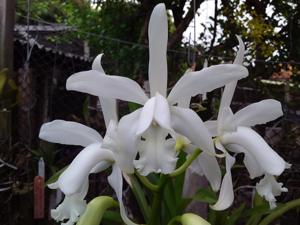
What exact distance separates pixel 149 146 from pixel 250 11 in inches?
97.8

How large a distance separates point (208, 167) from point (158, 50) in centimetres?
20

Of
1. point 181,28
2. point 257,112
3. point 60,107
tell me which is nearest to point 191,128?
point 257,112

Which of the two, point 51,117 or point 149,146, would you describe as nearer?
point 149,146

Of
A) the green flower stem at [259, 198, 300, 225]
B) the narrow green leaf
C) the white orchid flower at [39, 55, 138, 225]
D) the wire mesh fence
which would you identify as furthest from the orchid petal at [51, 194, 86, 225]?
the narrow green leaf

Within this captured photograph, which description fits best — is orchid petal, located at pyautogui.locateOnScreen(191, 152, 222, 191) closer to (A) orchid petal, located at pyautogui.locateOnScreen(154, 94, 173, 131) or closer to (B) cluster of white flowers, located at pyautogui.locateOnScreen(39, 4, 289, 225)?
(B) cluster of white flowers, located at pyautogui.locateOnScreen(39, 4, 289, 225)

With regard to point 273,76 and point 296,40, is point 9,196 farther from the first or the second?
point 296,40

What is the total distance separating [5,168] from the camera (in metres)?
2.10

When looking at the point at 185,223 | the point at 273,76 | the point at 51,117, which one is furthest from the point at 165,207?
the point at 273,76

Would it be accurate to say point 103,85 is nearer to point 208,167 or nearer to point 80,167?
point 80,167

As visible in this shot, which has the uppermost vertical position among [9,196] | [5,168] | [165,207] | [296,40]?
[296,40]

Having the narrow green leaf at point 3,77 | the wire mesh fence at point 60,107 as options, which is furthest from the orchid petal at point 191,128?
the narrow green leaf at point 3,77

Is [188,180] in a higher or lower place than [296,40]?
lower

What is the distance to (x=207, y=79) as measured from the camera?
691 mm

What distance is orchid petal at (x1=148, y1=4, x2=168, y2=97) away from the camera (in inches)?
28.8
